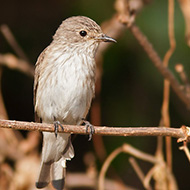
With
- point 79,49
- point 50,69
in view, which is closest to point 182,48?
point 79,49

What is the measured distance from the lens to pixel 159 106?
4906 millimetres

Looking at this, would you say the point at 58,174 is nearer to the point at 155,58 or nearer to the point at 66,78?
the point at 66,78

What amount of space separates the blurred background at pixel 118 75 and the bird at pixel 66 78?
85cm

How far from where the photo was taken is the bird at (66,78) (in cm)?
372

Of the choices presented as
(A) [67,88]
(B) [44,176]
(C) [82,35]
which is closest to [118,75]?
(C) [82,35]

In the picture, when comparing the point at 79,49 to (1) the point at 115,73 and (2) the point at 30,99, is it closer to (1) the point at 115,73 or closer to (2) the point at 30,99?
(1) the point at 115,73

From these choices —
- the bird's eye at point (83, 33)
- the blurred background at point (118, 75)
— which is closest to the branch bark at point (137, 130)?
the bird's eye at point (83, 33)

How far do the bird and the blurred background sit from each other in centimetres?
85

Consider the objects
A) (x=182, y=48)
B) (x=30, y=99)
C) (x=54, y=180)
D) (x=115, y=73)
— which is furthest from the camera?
(x=30, y=99)

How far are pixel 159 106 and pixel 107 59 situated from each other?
2.55ft

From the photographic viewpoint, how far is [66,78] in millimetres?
3678

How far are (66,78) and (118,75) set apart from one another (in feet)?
4.13

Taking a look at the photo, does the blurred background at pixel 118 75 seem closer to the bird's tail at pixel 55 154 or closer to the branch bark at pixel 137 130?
the bird's tail at pixel 55 154

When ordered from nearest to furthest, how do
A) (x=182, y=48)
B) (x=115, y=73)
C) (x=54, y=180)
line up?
1. (x=54, y=180)
2. (x=182, y=48)
3. (x=115, y=73)
